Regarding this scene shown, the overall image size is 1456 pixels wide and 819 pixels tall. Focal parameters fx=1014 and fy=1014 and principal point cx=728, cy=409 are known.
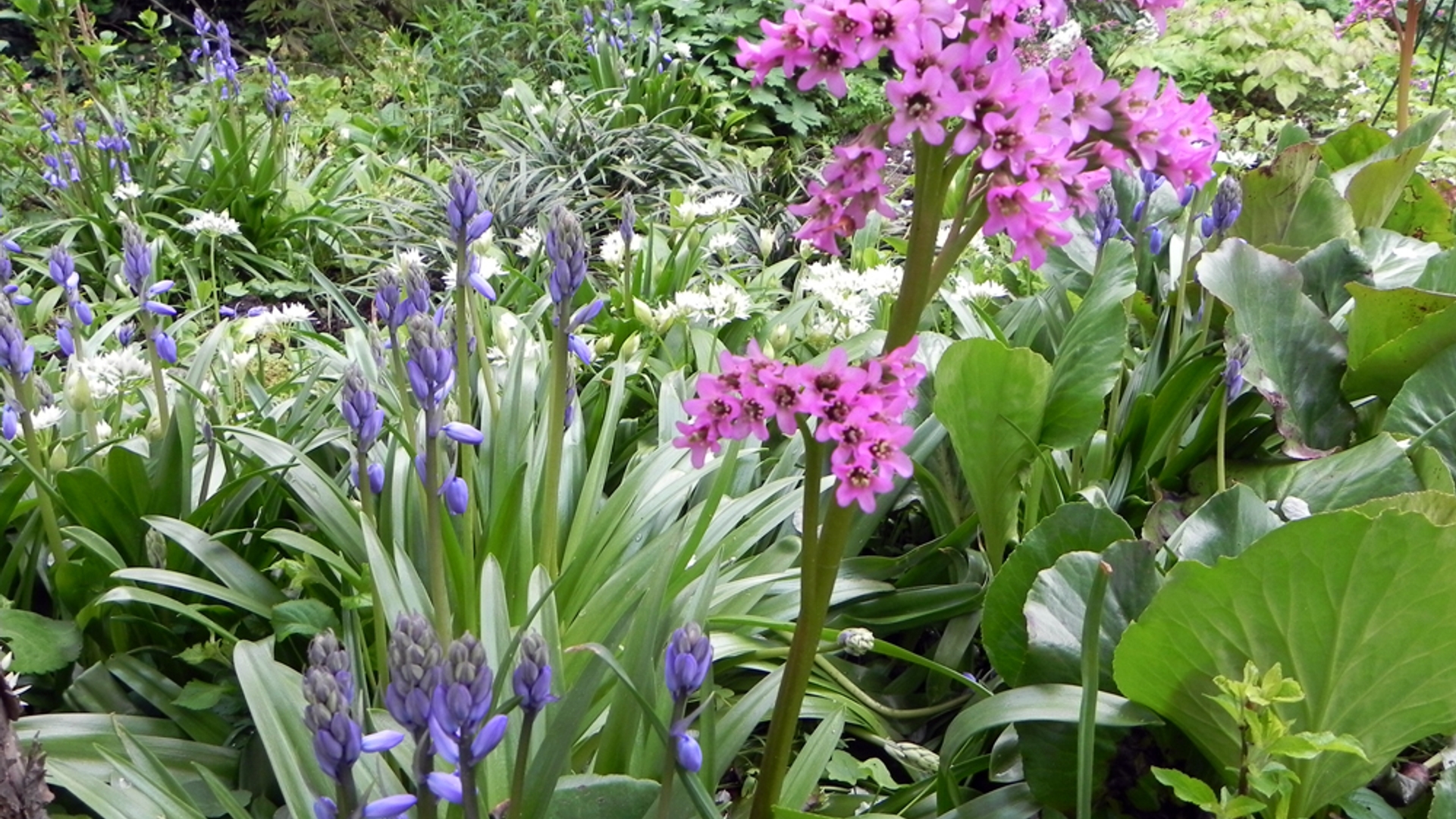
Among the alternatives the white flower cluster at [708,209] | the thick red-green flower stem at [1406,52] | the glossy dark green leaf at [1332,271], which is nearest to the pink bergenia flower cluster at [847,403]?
the glossy dark green leaf at [1332,271]

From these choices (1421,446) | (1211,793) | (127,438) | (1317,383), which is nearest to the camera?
(1211,793)

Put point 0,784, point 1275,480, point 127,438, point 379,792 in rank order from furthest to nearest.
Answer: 1. point 127,438
2. point 1275,480
3. point 379,792
4. point 0,784

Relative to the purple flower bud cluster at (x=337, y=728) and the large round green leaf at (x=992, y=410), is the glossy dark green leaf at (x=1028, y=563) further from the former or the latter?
the purple flower bud cluster at (x=337, y=728)

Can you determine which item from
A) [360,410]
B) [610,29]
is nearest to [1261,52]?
[610,29]

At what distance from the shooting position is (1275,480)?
1938mm

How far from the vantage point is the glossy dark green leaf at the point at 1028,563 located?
4.93 ft

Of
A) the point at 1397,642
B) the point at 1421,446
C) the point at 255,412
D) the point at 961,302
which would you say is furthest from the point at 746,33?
the point at 1397,642

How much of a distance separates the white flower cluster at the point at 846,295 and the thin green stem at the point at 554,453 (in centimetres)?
110

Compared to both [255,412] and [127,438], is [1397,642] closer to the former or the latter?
[255,412]

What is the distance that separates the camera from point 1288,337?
208 centimetres

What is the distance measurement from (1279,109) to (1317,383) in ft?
26.3

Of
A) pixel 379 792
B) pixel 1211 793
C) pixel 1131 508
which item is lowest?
pixel 1131 508

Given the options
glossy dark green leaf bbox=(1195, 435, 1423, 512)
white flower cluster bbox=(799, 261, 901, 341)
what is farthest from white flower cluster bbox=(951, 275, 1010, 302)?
glossy dark green leaf bbox=(1195, 435, 1423, 512)

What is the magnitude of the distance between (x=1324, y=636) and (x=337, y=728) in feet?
3.68
